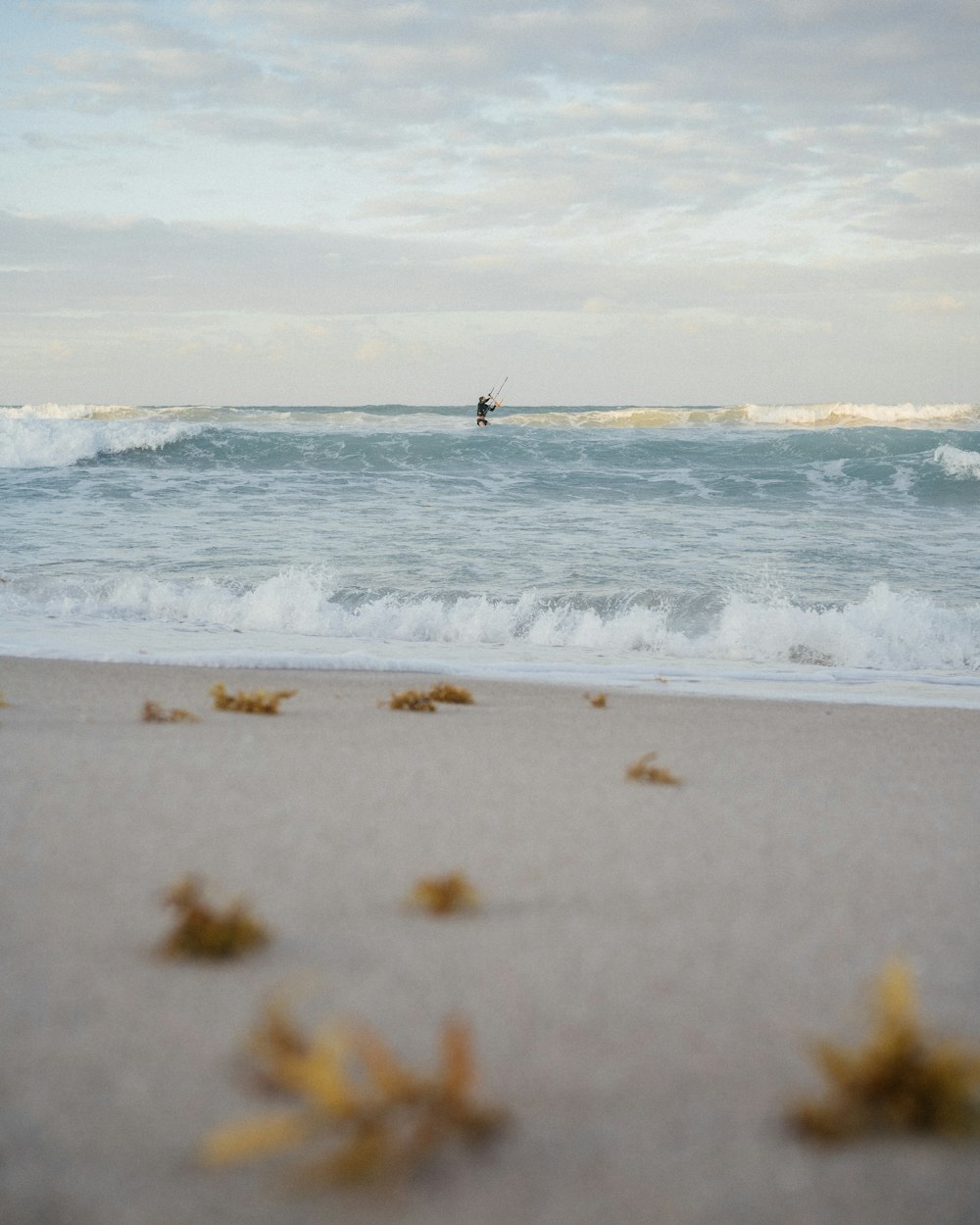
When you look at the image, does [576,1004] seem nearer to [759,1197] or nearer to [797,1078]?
[797,1078]

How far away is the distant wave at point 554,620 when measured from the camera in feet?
24.2

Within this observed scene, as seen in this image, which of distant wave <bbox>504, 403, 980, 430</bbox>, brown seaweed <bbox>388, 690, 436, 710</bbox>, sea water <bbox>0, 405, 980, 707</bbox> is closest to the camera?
brown seaweed <bbox>388, 690, 436, 710</bbox>

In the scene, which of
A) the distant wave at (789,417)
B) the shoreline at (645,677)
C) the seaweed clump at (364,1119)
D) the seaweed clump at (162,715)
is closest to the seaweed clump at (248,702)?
the seaweed clump at (162,715)

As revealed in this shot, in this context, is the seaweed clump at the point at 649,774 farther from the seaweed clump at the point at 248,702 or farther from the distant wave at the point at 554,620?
the distant wave at the point at 554,620

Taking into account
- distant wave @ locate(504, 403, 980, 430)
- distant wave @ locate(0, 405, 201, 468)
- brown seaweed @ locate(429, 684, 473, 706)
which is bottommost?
brown seaweed @ locate(429, 684, 473, 706)

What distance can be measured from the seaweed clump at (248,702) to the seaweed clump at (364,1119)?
2.85m

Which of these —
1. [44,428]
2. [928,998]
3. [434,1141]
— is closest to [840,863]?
[928,998]

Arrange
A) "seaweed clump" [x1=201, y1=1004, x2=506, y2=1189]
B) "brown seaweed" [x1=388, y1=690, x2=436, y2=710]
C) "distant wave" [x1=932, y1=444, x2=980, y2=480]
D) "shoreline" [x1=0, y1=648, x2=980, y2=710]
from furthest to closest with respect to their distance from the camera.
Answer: "distant wave" [x1=932, y1=444, x2=980, y2=480], "shoreline" [x1=0, y1=648, x2=980, y2=710], "brown seaweed" [x1=388, y1=690, x2=436, y2=710], "seaweed clump" [x1=201, y1=1004, x2=506, y2=1189]

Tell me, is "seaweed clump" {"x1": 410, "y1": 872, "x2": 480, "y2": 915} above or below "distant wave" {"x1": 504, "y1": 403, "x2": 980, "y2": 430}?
below

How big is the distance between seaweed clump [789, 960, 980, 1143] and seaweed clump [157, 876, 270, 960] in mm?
1005

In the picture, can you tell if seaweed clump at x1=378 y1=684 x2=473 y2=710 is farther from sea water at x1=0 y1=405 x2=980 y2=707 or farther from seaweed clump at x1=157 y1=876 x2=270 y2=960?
seaweed clump at x1=157 y1=876 x2=270 y2=960

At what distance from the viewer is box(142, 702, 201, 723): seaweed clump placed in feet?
12.8

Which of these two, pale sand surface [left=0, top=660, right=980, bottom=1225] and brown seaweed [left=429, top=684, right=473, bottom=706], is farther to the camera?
brown seaweed [left=429, top=684, right=473, bottom=706]

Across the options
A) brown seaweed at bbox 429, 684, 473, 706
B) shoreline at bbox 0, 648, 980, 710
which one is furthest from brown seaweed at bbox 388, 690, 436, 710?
shoreline at bbox 0, 648, 980, 710
